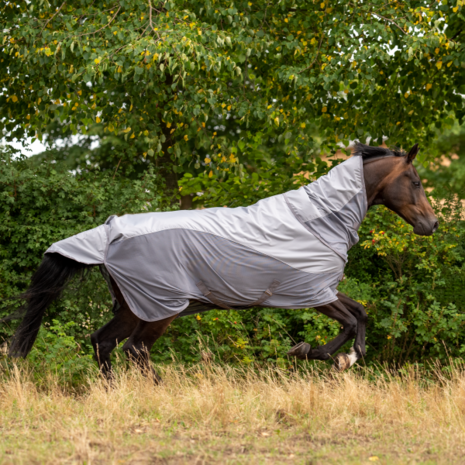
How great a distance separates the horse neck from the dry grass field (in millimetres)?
1627

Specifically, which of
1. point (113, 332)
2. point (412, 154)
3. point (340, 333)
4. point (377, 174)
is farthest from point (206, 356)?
point (412, 154)

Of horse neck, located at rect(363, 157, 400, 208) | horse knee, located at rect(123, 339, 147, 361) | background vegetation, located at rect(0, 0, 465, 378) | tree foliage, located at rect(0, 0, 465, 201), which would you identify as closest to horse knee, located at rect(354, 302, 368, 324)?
horse neck, located at rect(363, 157, 400, 208)

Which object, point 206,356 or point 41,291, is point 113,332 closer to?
point 41,291

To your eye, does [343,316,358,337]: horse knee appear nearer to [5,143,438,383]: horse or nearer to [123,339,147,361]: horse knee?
[5,143,438,383]: horse

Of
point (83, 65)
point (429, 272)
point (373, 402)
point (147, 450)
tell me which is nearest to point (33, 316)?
point (147, 450)

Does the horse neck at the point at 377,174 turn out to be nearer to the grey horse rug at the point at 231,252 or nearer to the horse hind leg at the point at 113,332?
the grey horse rug at the point at 231,252

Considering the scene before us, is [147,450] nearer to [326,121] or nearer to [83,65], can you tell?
[83,65]

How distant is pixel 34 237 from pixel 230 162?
2.80 m

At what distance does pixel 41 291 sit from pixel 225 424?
6.53 feet

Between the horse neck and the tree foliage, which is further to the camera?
the tree foliage

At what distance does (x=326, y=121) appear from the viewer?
30.4ft

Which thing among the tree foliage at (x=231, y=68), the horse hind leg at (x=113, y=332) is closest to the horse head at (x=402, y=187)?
the horse hind leg at (x=113, y=332)

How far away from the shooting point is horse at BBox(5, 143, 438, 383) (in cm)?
502

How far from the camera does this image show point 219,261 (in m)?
5.05
